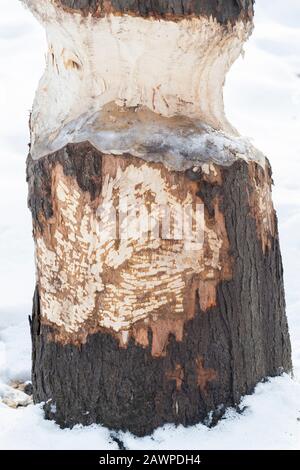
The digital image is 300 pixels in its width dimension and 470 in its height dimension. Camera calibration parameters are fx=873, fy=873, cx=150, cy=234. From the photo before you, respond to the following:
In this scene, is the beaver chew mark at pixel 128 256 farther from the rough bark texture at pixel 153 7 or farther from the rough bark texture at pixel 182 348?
the rough bark texture at pixel 153 7

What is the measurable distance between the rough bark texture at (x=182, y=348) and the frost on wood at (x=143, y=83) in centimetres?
7

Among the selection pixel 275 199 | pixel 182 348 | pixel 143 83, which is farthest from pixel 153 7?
pixel 275 199

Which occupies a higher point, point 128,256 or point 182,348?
point 128,256

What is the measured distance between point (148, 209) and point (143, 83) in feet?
1.05

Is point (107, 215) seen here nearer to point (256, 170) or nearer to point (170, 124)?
point (170, 124)

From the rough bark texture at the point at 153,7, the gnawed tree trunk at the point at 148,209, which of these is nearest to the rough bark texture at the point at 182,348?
the gnawed tree trunk at the point at 148,209

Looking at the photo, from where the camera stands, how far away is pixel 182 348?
2.26 metres

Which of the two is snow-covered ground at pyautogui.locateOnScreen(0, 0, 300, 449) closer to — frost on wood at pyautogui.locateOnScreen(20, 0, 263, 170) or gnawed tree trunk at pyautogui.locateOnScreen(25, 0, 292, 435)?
gnawed tree trunk at pyautogui.locateOnScreen(25, 0, 292, 435)

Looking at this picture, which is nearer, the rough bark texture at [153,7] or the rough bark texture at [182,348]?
the rough bark texture at [153,7]

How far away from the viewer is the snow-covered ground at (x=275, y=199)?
7.35 feet

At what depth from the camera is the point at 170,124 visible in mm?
2211

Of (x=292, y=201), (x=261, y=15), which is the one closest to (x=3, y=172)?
(x=292, y=201)

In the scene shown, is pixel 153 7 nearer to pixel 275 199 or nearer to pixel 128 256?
pixel 128 256

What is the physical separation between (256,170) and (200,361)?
0.53 metres
